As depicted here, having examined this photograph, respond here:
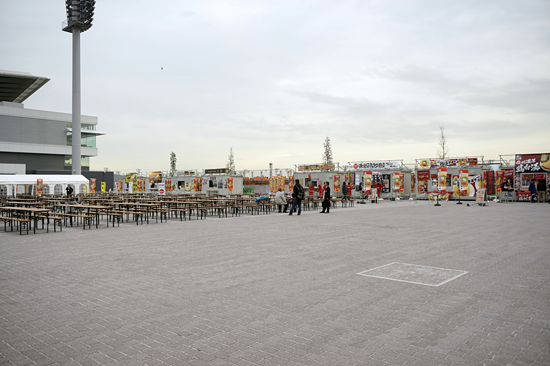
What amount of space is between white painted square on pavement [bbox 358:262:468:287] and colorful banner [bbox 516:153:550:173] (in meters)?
30.3

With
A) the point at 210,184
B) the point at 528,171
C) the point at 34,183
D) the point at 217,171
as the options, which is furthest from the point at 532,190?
the point at 34,183

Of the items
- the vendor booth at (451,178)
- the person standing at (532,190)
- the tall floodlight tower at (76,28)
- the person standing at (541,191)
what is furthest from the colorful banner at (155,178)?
the person standing at (541,191)

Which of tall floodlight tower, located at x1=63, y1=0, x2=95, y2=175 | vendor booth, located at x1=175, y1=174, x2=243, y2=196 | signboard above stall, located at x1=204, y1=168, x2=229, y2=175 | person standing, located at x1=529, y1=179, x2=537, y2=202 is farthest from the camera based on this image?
signboard above stall, located at x1=204, y1=168, x2=229, y2=175

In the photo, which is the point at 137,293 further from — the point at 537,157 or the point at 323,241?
the point at 537,157

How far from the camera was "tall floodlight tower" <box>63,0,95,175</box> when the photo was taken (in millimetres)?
38781

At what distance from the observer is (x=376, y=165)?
3941 cm

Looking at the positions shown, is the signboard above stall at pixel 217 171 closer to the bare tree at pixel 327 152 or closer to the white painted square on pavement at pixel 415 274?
the bare tree at pixel 327 152

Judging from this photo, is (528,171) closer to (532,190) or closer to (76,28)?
(532,190)

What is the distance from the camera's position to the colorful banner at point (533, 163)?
1219 inches

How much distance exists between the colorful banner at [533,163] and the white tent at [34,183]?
3658 centimetres

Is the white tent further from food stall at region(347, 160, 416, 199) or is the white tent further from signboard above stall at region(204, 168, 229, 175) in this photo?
food stall at region(347, 160, 416, 199)

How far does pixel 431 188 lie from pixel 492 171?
524 centimetres

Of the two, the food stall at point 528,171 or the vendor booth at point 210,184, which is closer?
the food stall at point 528,171

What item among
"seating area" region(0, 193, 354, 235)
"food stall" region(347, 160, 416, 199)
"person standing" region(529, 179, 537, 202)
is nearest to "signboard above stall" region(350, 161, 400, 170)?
"food stall" region(347, 160, 416, 199)
